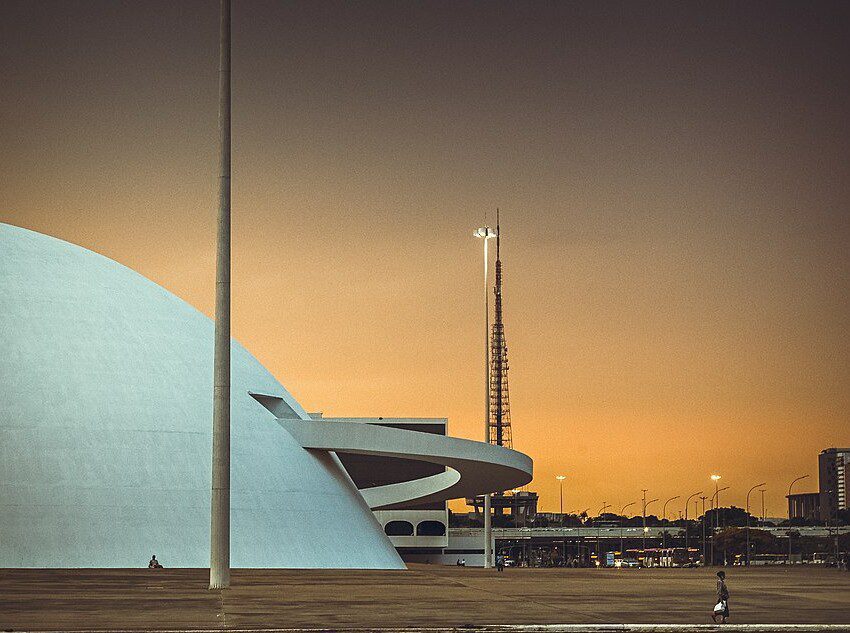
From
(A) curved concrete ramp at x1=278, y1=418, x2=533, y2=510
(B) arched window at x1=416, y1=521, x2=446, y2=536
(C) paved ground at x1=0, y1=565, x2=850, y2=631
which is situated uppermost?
(A) curved concrete ramp at x1=278, y1=418, x2=533, y2=510

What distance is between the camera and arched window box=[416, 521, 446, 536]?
117062 mm

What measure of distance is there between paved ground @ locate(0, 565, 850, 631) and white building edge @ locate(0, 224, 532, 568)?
14.5 ft

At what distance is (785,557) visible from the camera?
164m

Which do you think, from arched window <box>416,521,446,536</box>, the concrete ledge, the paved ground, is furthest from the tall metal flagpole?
arched window <box>416,521,446,536</box>

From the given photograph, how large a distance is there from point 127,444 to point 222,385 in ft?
47.3

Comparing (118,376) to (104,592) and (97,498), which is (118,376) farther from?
(104,592)

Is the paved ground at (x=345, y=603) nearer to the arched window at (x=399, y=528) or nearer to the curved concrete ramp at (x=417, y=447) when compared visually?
the curved concrete ramp at (x=417, y=447)

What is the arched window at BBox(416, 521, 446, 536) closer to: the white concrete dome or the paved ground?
the white concrete dome

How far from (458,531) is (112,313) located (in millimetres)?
108160

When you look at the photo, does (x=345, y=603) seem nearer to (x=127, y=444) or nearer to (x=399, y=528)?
(x=127, y=444)

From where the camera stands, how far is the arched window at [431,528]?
11706 centimetres

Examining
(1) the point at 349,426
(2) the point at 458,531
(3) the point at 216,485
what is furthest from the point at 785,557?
(3) the point at 216,485

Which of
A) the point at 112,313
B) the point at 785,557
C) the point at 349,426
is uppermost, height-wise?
the point at 112,313

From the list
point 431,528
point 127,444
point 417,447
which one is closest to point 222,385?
point 127,444
